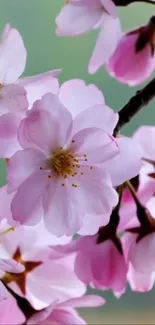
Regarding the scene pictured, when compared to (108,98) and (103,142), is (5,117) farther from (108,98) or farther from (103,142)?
(108,98)

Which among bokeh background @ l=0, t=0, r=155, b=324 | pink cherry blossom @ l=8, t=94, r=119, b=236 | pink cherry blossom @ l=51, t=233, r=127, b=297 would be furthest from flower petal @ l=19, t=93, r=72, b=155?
bokeh background @ l=0, t=0, r=155, b=324

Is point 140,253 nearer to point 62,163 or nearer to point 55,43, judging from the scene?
point 62,163

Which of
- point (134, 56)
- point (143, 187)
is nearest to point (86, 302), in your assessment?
point (143, 187)

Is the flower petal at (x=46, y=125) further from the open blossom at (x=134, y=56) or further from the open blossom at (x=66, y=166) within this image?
the open blossom at (x=134, y=56)

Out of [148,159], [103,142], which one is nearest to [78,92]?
[103,142]

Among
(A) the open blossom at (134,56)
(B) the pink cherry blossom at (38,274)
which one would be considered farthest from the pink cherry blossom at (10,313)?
(A) the open blossom at (134,56)

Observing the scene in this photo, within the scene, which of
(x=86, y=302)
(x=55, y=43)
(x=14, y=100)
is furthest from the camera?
(x=55, y=43)
